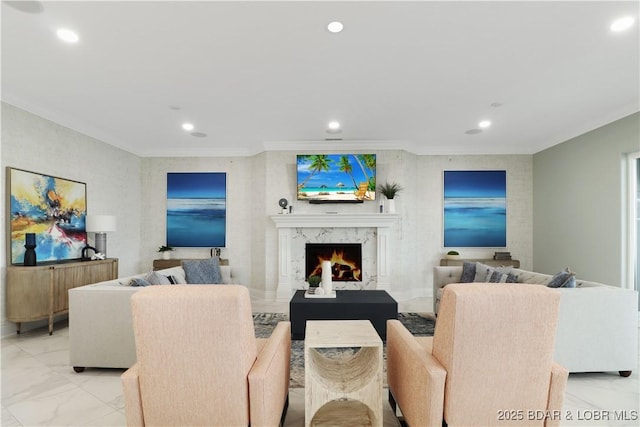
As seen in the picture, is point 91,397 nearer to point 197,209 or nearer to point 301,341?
point 301,341

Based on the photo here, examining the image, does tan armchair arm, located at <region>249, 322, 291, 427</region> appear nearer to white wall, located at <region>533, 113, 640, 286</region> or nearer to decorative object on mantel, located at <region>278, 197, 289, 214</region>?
decorative object on mantel, located at <region>278, 197, 289, 214</region>

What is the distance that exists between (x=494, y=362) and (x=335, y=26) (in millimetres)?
2351

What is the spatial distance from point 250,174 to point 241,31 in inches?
146

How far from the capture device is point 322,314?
353 centimetres

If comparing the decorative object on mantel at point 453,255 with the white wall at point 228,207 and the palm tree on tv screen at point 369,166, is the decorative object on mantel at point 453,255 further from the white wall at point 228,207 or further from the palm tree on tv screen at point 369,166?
the white wall at point 228,207

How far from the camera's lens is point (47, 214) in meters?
4.12

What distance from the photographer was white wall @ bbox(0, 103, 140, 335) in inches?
147

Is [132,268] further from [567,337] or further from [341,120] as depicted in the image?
[567,337]

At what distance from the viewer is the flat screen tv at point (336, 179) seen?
5.63 m

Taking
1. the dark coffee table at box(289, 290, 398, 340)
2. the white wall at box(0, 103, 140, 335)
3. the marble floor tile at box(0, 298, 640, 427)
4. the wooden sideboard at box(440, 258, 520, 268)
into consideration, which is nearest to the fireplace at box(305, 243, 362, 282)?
the wooden sideboard at box(440, 258, 520, 268)

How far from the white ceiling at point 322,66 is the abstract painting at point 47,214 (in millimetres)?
844

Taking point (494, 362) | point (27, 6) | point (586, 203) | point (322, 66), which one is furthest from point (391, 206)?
point (27, 6)

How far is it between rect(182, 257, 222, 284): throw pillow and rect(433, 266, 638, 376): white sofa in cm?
377

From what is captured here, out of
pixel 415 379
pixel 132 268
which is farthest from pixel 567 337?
pixel 132 268
